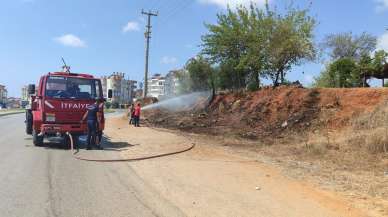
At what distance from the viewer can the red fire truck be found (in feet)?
59.5

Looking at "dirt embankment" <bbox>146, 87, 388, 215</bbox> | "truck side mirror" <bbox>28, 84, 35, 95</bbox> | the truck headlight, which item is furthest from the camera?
"truck side mirror" <bbox>28, 84, 35, 95</bbox>

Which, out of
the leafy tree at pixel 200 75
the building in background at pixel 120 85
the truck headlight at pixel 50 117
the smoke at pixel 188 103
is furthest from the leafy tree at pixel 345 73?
the building in background at pixel 120 85

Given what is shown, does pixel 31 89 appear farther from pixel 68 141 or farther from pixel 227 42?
pixel 227 42

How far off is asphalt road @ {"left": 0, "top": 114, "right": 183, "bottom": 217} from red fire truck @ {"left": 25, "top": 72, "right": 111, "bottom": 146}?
2.82m

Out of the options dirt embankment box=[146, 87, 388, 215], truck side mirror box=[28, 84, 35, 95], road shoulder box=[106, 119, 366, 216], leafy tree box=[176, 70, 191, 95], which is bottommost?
road shoulder box=[106, 119, 366, 216]

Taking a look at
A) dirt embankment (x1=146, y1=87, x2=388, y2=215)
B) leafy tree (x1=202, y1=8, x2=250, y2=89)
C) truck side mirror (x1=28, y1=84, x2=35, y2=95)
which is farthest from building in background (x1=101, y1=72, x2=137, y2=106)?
truck side mirror (x1=28, y1=84, x2=35, y2=95)

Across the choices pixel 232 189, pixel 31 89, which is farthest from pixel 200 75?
pixel 232 189

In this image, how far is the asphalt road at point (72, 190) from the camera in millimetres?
8453

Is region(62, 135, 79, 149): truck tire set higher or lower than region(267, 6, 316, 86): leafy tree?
lower

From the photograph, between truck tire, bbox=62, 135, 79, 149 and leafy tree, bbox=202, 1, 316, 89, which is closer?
truck tire, bbox=62, 135, 79, 149

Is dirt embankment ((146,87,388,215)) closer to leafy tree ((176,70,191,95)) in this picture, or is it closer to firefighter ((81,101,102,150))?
firefighter ((81,101,102,150))

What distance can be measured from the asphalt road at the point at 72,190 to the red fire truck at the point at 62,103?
2817 mm

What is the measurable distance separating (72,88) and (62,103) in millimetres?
958

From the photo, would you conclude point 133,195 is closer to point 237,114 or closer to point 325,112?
point 325,112
